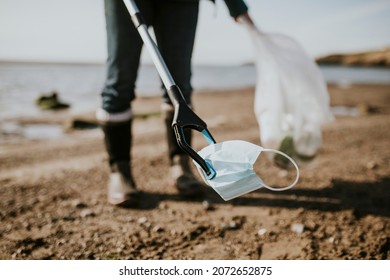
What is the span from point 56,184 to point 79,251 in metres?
0.69

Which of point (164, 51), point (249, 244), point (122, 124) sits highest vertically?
point (164, 51)

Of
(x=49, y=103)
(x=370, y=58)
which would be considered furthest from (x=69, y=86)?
(x=370, y=58)

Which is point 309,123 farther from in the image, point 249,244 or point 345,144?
point 345,144

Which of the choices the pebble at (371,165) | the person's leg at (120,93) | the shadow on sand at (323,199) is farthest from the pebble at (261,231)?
the pebble at (371,165)

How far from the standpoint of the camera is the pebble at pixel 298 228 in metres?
1.34

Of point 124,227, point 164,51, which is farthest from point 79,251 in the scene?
point 164,51

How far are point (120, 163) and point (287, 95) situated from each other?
972mm

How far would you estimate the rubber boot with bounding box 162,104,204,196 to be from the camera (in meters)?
1.64

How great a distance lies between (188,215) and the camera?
1.47 m

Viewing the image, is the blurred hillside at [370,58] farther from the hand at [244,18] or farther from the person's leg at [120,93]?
the person's leg at [120,93]

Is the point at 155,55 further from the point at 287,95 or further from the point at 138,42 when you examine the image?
the point at 287,95

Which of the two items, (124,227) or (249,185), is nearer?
(249,185)

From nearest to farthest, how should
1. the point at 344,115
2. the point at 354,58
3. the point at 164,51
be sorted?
the point at 164,51 < the point at 344,115 < the point at 354,58
